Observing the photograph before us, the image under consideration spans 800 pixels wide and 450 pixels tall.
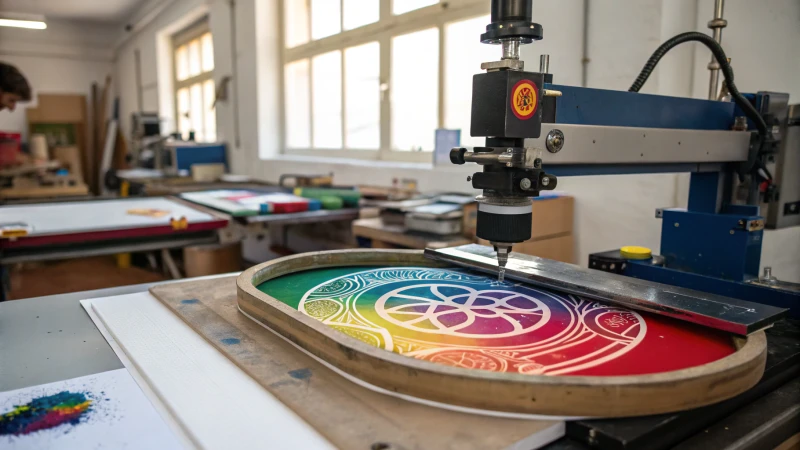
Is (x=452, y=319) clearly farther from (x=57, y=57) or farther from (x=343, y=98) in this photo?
(x=57, y=57)

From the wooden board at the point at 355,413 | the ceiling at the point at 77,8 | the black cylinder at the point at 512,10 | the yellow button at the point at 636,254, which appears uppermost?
the ceiling at the point at 77,8

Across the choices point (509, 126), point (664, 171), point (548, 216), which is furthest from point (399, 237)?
point (509, 126)

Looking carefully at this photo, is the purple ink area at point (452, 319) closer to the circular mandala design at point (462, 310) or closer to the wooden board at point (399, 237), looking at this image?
the circular mandala design at point (462, 310)

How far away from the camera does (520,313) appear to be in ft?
3.17

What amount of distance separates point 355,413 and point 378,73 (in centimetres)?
362

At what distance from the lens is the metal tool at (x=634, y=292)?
838 mm

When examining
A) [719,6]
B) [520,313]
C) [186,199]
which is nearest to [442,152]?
[186,199]

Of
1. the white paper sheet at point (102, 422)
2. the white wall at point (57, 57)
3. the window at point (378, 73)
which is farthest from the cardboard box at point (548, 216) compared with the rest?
the white wall at point (57, 57)

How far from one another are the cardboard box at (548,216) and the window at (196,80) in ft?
16.8

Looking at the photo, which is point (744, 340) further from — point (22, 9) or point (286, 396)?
point (22, 9)

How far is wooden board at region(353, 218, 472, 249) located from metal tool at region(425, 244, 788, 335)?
0.76 m

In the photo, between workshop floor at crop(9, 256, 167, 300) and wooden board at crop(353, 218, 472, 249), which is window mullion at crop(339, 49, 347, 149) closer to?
workshop floor at crop(9, 256, 167, 300)

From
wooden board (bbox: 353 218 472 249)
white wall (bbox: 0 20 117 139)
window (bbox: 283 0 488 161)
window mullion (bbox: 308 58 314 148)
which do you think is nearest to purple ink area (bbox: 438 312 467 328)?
wooden board (bbox: 353 218 472 249)

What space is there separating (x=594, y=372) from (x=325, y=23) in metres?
4.49
